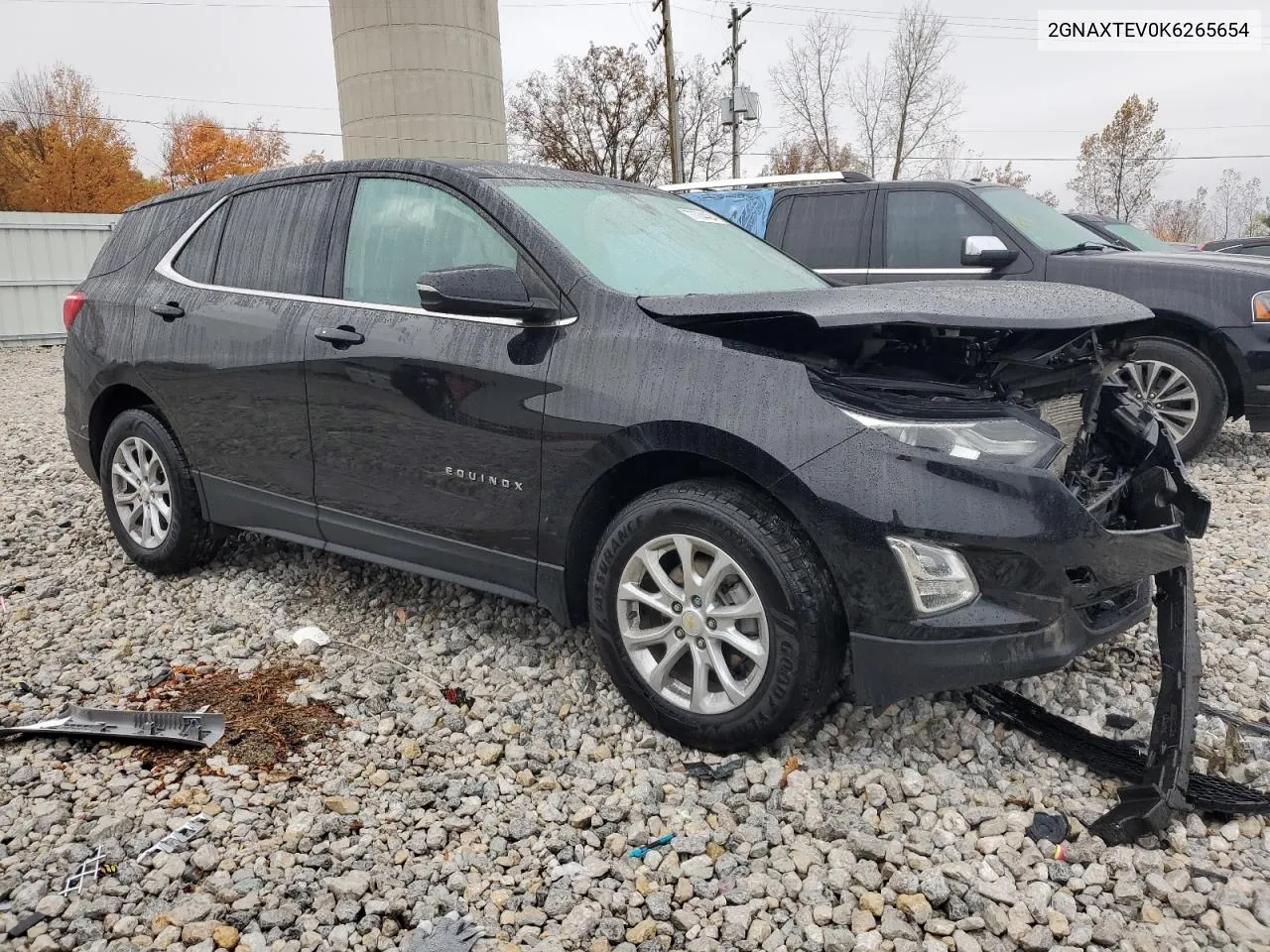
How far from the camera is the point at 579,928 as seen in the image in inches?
91.1

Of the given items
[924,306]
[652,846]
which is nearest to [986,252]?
[924,306]

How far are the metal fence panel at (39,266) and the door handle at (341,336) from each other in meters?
17.4

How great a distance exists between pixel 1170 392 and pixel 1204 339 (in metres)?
0.39

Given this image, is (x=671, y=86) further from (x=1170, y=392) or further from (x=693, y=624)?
(x=693, y=624)

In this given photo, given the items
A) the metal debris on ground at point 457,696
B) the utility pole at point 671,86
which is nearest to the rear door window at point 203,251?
the metal debris on ground at point 457,696

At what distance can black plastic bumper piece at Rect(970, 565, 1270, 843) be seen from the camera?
258 cm

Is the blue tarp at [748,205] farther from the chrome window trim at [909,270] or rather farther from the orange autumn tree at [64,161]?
the orange autumn tree at [64,161]

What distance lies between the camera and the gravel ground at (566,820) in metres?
2.32

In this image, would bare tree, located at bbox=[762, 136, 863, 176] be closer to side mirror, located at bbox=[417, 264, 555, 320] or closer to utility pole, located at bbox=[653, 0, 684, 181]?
utility pole, located at bbox=[653, 0, 684, 181]

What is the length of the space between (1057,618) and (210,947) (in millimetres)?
2239

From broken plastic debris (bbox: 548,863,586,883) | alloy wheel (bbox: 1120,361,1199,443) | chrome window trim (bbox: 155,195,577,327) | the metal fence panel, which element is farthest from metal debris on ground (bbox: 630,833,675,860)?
the metal fence panel

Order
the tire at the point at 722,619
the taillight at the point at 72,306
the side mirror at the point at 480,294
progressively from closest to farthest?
the tire at the point at 722,619 < the side mirror at the point at 480,294 < the taillight at the point at 72,306

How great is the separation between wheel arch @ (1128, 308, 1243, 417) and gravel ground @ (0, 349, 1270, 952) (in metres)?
2.85

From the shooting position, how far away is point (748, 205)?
7.95m
